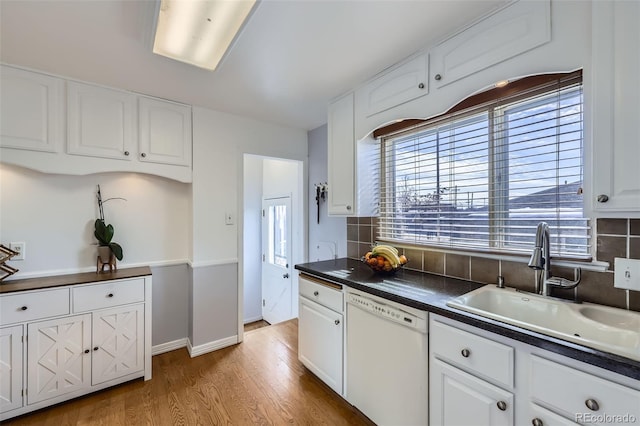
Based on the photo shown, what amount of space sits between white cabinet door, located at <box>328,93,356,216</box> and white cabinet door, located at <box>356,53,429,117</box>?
0.55 ft

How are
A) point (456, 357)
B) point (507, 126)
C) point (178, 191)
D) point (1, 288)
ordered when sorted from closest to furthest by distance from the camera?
1. point (456, 357)
2. point (507, 126)
3. point (1, 288)
4. point (178, 191)

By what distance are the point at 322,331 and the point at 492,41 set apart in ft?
6.72

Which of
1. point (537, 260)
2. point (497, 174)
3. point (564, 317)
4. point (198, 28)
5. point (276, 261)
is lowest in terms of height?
point (276, 261)

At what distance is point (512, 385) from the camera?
109cm

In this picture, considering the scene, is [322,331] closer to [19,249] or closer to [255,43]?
[255,43]

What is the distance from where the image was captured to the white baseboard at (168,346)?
8.57 ft

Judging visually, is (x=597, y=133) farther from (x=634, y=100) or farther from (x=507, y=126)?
(x=507, y=126)

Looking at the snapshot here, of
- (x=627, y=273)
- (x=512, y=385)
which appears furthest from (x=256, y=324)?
(x=627, y=273)

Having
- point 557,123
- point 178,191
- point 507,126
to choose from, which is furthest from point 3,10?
point 557,123

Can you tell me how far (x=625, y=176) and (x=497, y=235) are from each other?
71 centimetres

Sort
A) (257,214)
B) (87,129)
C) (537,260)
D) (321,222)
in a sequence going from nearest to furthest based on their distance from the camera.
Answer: (537,260) → (87,129) → (321,222) → (257,214)

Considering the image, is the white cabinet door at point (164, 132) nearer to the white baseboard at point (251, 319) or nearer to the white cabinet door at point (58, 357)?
the white cabinet door at point (58, 357)

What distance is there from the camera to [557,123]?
1419mm

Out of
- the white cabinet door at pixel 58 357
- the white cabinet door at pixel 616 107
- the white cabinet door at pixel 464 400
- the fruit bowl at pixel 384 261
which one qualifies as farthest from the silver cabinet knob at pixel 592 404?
the white cabinet door at pixel 58 357
